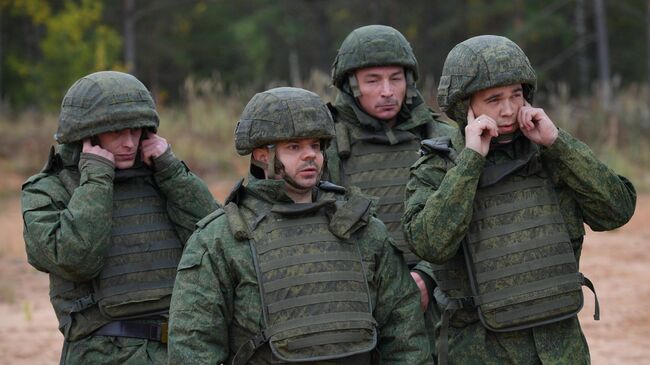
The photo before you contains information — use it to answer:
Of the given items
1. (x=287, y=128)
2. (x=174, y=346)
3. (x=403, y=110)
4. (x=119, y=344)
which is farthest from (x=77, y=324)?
(x=403, y=110)

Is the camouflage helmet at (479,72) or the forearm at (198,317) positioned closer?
the forearm at (198,317)

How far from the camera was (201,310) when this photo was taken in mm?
4262

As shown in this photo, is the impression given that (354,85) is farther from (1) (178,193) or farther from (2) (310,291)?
(2) (310,291)

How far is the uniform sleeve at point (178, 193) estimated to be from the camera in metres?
5.44

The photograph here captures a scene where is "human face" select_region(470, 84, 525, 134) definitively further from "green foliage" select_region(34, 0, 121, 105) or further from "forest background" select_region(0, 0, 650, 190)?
"green foliage" select_region(34, 0, 121, 105)

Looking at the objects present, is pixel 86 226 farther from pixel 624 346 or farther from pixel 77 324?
pixel 624 346

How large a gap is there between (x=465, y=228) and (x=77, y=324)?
6.16ft

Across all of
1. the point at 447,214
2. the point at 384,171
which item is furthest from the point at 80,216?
the point at 384,171

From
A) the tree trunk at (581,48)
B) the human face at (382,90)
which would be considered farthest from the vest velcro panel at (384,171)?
the tree trunk at (581,48)

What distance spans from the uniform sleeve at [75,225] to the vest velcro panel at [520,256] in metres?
1.60

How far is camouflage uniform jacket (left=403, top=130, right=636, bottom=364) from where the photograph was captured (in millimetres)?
4543

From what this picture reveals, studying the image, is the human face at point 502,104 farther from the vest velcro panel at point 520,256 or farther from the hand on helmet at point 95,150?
the hand on helmet at point 95,150

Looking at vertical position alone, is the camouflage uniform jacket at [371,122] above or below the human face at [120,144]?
below

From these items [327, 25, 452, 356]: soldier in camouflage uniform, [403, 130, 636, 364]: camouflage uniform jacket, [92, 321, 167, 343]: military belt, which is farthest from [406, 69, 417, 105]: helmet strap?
[92, 321, 167, 343]: military belt
